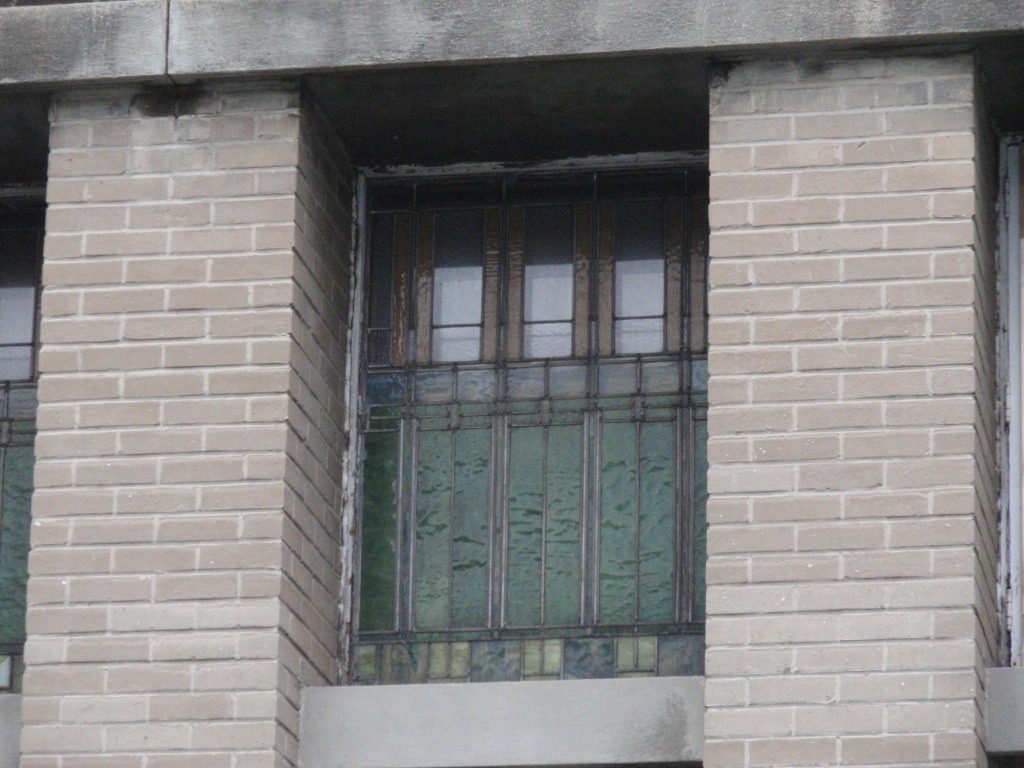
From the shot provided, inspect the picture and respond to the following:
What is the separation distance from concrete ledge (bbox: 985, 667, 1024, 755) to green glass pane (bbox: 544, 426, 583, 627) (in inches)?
60.4

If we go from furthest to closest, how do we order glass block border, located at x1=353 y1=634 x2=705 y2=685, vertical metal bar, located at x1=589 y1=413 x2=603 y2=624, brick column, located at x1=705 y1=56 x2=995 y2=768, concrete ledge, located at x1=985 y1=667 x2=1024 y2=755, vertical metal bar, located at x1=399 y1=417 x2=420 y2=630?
vertical metal bar, located at x1=399 y1=417 x2=420 y2=630 → vertical metal bar, located at x1=589 y1=413 x2=603 y2=624 → glass block border, located at x1=353 y1=634 x2=705 y2=685 → concrete ledge, located at x1=985 y1=667 x2=1024 y2=755 → brick column, located at x1=705 y1=56 x2=995 y2=768

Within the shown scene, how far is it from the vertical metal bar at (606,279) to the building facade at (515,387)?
19 mm

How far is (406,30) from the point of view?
8.36 m

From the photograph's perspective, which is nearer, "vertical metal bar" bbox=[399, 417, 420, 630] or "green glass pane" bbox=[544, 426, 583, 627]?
"green glass pane" bbox=[544, 426, 583, 627]

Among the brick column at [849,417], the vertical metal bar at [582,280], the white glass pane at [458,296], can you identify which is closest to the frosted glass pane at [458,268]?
the white glass pane at [458,296]

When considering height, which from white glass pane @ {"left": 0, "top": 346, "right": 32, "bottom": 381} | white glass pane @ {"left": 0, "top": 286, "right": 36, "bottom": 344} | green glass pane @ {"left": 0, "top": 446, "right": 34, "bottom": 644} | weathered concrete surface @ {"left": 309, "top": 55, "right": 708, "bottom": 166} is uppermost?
weathered concrete surface @ {"left": 309, "top": 55, "right": 708, "bottom": 166}

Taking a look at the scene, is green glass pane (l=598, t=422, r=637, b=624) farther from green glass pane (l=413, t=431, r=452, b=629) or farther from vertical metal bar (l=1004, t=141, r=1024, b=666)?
vertical metal bar (l=1004, t=141, r=1024, b=666)

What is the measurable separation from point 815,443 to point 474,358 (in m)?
1.57

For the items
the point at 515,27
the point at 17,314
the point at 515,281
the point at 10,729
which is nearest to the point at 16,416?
the point at 17,314

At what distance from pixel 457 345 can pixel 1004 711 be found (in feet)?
8.04

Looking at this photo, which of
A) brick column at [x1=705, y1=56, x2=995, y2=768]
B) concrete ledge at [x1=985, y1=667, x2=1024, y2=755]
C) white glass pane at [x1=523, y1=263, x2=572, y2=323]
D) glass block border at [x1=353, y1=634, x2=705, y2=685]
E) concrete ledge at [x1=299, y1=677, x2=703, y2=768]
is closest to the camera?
brick column at [x1=705, y1=56, x2=995, y2=768]

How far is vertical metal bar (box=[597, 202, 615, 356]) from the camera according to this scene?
880 centimetres

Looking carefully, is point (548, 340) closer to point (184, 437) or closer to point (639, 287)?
point (639, 287)

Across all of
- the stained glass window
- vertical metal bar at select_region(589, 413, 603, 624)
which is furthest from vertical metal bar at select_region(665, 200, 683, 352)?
the stained glass window
